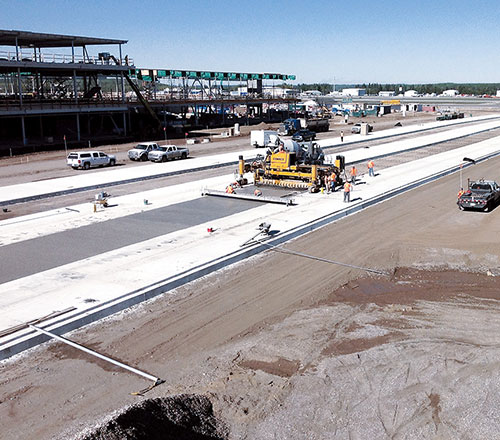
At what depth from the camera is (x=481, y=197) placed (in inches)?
1080

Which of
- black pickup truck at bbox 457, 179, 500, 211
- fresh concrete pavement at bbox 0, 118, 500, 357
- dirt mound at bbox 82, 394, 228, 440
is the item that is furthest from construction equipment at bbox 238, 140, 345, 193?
dirt mound at bbox 82, 394, 228, 440

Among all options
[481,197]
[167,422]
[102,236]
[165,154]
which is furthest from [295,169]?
[167,422]

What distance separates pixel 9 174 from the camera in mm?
40188

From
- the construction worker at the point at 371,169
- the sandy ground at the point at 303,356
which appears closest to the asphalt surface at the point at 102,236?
the sandy ground at the point at 303,356

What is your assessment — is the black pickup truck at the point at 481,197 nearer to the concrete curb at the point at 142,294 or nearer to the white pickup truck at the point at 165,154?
the concrete curb at the point at 142,294

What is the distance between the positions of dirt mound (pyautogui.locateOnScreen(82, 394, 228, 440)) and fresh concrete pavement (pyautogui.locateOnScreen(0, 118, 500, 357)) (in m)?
4.57

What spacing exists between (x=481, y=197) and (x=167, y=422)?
22171 mm

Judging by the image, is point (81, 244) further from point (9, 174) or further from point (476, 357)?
point (9, 174)

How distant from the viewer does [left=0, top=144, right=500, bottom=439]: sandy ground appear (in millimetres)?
10258

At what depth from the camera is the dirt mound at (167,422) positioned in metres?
9.19

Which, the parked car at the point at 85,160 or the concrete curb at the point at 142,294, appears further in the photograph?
the parked car at the point at 85,160

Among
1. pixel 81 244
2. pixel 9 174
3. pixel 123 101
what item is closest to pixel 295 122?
pixel 123 101

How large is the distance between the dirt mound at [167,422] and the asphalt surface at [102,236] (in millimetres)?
9395

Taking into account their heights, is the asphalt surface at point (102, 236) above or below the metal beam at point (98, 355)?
above
